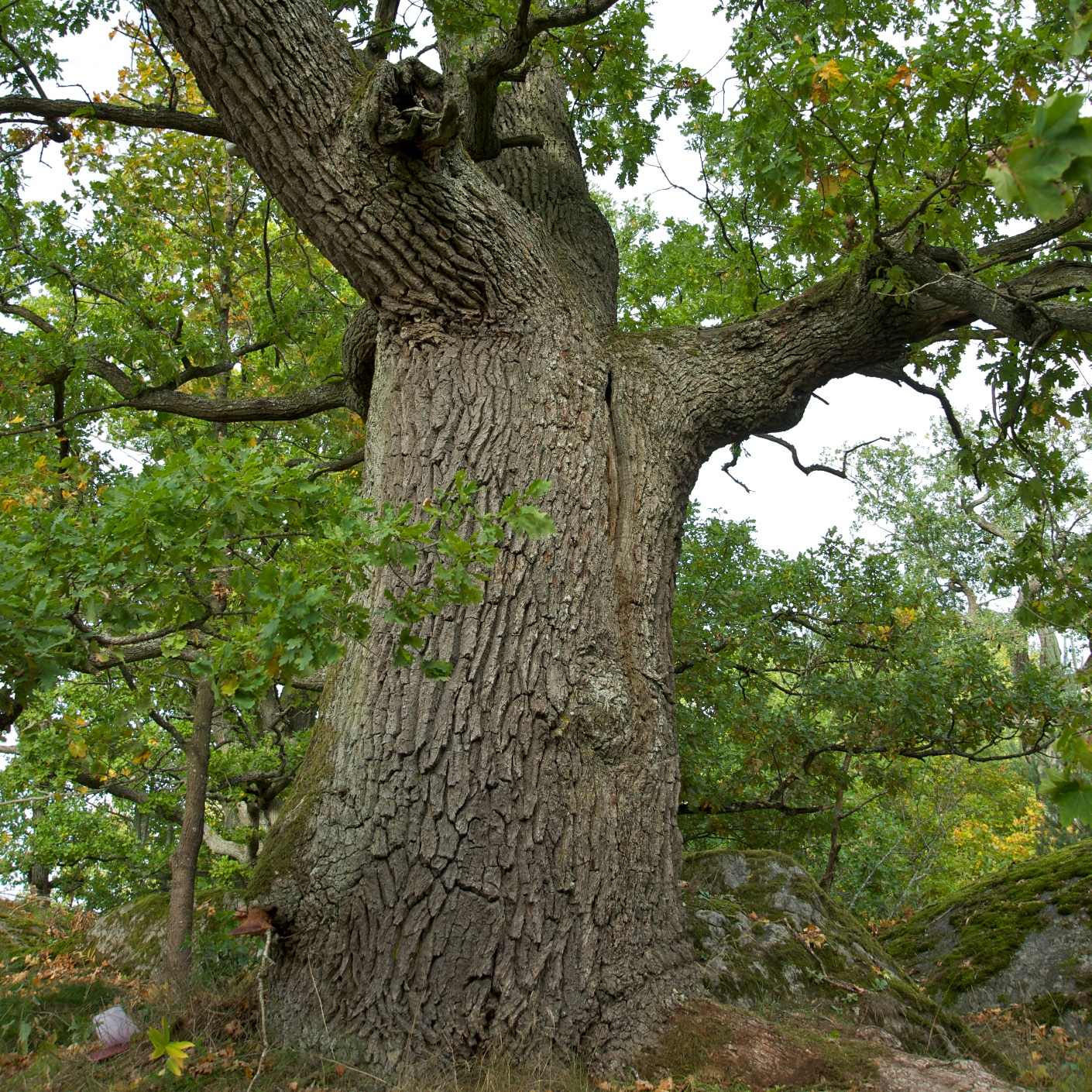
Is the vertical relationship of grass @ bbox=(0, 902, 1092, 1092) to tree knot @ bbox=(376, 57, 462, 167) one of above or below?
below

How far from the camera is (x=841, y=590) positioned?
8086mm

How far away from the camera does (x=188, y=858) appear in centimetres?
450

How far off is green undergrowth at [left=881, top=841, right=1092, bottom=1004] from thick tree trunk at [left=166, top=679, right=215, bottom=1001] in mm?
4322

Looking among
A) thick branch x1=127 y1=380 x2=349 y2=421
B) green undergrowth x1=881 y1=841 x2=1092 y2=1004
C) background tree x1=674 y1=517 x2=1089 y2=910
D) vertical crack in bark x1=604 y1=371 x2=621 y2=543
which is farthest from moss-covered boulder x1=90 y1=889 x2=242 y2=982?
background tree x1=674 y1=517 x2=1089 y2=910

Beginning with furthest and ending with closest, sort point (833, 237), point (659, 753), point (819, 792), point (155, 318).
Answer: point (819, 792) < point (155, 318) < point (833, 237) < point (659, 753)

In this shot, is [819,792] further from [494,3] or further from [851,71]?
[494,3]

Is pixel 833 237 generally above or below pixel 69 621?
above

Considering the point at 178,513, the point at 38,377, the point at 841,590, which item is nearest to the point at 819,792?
the point at 841,590

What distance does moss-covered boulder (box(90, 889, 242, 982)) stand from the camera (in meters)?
3.93

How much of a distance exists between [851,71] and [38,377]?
5593 mm

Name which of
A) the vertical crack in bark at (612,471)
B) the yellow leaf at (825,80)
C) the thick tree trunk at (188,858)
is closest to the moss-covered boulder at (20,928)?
the thick tree trunk at (188,858)

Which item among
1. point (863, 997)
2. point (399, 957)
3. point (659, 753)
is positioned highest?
point (659, 753)

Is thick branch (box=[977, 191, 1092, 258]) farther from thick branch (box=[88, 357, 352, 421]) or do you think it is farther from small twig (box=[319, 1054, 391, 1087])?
small twig (box=[319, 1054, 391, 1087])

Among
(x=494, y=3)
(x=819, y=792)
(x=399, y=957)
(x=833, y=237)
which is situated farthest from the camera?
(x=819, y=792)
